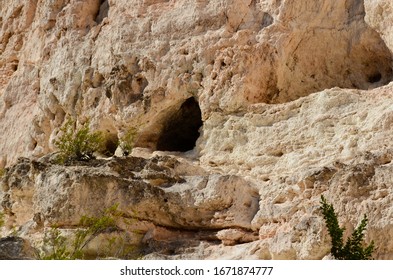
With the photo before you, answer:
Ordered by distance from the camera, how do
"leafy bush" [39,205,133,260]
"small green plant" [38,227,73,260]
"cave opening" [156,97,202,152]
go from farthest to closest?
"cave opening" [156,97,202,152], "leafy bush" [39,205,133,260], "small green plant" [38,227,73,260]

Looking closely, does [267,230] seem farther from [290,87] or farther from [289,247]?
[290,87]

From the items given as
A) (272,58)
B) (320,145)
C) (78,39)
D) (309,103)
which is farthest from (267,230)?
(78,39)

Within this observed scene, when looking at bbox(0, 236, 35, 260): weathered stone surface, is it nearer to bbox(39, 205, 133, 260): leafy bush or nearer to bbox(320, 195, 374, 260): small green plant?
bbox(39, 205, 133, 260): leafy bush

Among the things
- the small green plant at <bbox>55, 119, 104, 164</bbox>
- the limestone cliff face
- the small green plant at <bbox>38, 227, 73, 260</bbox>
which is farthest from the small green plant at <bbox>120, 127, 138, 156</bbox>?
the small green plant at <bbox>38, 227, 73, 260</bbox>

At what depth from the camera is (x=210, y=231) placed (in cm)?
745

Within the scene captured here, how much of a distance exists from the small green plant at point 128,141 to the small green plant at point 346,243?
3.03m

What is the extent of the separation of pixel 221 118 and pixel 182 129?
967mm

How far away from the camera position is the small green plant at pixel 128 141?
8.72m

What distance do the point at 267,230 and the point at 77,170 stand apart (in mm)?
1848

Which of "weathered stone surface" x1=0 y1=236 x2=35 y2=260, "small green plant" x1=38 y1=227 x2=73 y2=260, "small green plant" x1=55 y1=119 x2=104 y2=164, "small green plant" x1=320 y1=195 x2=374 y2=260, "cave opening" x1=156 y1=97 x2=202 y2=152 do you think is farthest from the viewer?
"cave opening" x1=156 y1=97 x2=202 y2=152

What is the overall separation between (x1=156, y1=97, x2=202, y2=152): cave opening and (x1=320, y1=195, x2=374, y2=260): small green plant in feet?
11.1

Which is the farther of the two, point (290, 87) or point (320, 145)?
point (290, 87)

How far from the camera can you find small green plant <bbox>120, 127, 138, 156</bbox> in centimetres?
872

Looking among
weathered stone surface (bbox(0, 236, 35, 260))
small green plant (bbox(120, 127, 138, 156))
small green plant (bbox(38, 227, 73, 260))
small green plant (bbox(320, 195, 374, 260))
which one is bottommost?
small green plant (bbox(38, 227, 73, 260))
